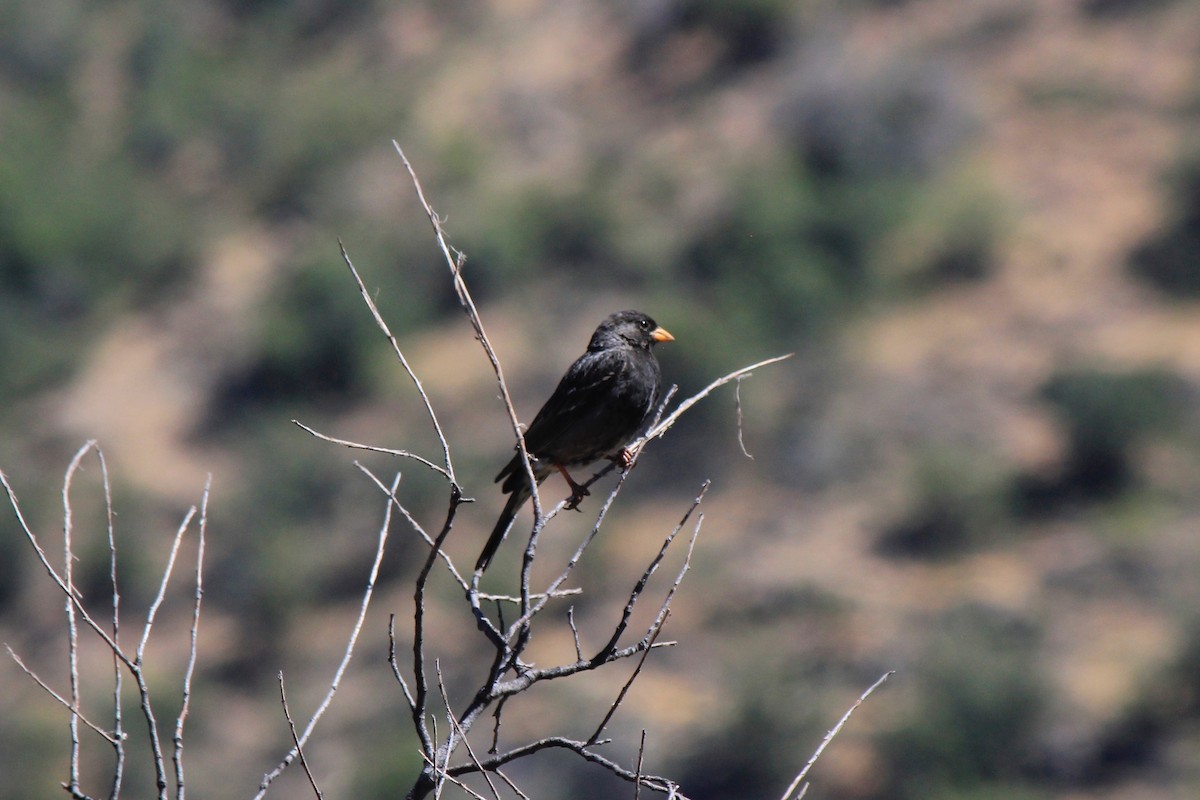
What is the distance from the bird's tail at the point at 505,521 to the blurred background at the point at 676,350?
44.1 feet

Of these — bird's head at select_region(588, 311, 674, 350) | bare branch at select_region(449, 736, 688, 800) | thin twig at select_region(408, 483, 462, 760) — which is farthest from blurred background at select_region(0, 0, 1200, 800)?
thin twig at select_region(408, 483, 462, 760)

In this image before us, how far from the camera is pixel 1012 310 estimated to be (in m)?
27.5

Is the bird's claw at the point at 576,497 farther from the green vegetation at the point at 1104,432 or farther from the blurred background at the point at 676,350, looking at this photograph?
the green vegetation at the point at 1104,432

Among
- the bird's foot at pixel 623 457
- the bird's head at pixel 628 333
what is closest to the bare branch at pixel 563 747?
the bird's foot at pixel 623 457

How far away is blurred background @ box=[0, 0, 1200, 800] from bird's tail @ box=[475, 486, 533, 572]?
530 inches

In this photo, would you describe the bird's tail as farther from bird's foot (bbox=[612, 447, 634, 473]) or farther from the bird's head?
the bird's head

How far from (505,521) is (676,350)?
24518mm

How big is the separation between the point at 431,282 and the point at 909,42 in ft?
42.4

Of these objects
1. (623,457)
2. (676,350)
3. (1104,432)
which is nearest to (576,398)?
(623,457)

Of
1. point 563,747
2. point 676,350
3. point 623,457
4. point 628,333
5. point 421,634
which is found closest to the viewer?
point 421,634

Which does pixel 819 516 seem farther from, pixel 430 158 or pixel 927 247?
pixel 430 158

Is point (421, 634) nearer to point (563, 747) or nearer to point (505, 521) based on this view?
point (563, 747)

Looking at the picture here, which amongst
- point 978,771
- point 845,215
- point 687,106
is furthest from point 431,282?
point 978,771

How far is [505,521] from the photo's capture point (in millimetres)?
5695
